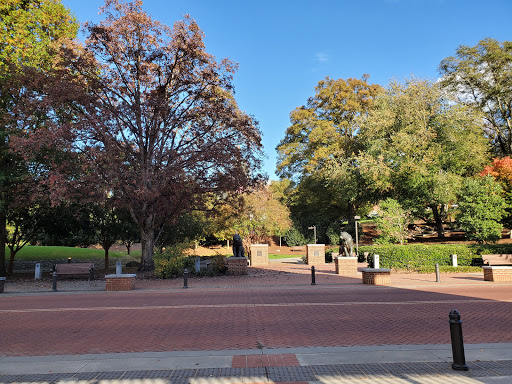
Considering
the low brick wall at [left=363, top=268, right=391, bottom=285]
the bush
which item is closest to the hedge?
the low brick wall at [left=363, top=268, right=391, bottom=285]

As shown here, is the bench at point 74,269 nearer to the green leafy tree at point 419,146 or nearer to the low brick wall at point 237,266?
the low brick wall at point 237,266

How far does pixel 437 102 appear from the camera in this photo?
A: 27703 millimetres

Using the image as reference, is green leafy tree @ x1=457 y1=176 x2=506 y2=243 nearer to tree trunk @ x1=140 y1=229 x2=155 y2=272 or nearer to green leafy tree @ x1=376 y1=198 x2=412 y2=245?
green leafy tree @ x1=376 y1=198 x2=412 y2=245

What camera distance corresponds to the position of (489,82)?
113 ft

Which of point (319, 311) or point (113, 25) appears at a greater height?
point (113, 25)

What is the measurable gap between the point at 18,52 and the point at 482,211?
94.0ft

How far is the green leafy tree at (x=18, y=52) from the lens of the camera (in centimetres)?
1795

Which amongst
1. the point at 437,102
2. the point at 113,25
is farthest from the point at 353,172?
the point at 113,25

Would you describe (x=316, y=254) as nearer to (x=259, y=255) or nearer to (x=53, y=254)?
(x=259, y=255)

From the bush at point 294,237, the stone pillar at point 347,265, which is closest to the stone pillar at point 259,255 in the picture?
the stone pillar at point 347,265

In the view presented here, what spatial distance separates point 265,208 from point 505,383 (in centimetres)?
3008

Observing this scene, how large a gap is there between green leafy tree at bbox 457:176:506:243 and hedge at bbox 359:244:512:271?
5.37 ft

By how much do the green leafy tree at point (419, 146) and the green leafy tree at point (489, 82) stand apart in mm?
7856

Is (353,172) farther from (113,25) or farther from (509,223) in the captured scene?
(113,25)
